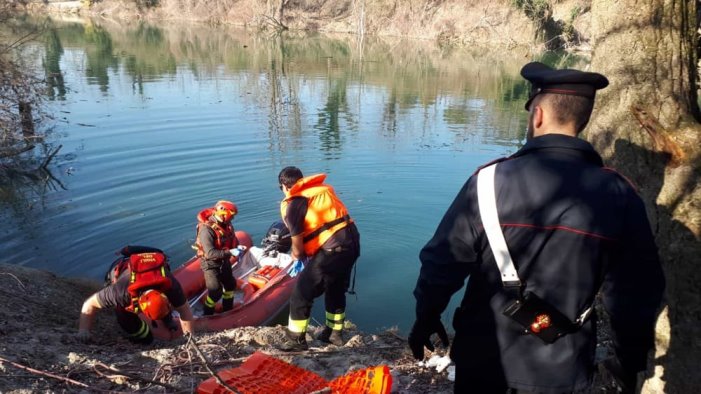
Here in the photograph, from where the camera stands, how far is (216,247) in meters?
6.18

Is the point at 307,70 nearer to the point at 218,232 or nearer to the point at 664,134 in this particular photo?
the point at 218,232

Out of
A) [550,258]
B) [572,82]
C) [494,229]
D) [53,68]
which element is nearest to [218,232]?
[494,229]

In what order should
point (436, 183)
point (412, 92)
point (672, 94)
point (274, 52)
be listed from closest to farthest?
point (672, 94), point (436, 183), point (412, 92), point (274, 52)

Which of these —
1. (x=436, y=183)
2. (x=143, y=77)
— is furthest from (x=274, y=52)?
(x=436, y=183)

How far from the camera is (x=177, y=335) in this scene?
5.71m

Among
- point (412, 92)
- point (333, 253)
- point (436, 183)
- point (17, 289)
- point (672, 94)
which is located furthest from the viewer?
point (412, 92)

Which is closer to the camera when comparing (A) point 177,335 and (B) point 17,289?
(A) point 177,335

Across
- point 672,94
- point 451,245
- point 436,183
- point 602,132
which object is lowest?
point 436,183

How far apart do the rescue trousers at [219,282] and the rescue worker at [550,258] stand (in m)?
4.58

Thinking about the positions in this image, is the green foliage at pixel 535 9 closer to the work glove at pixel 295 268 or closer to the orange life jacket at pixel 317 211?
the work glove at pixel 295 268

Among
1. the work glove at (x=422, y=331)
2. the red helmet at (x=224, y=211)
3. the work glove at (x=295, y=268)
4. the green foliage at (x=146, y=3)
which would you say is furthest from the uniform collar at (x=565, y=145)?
the green foliage at (x=146, y=3)

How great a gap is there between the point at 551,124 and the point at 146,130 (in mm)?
14605

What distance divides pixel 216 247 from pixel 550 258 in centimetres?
482

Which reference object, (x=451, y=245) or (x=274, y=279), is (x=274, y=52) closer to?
(x=274, y=279)
